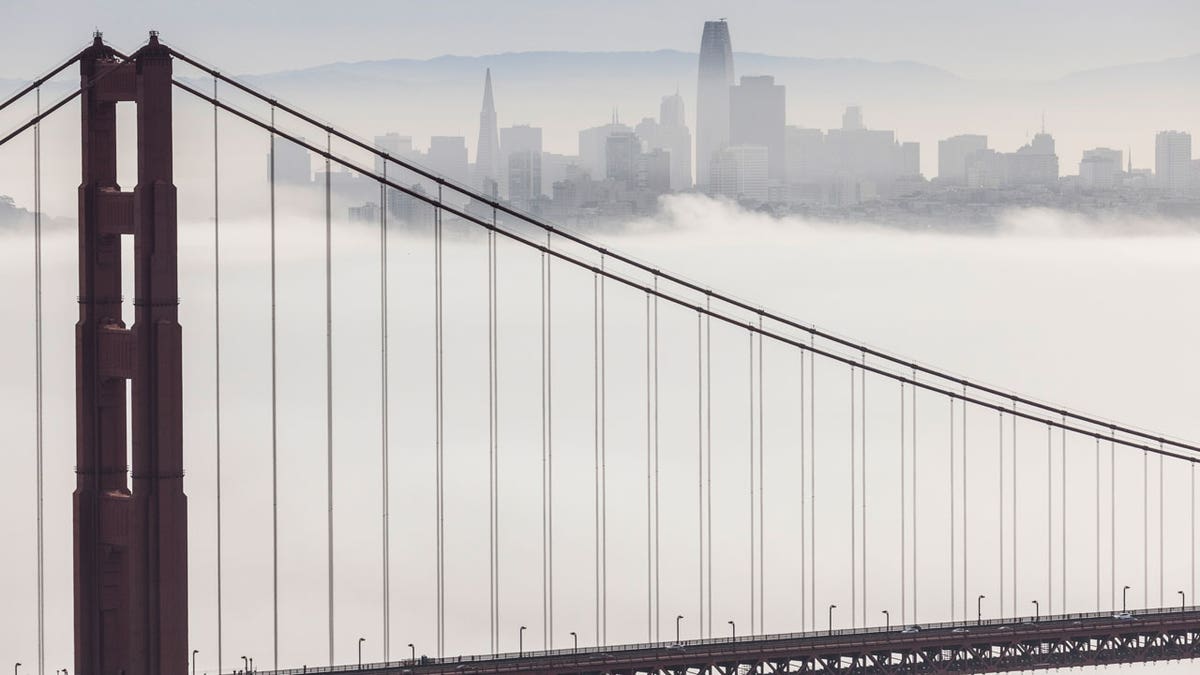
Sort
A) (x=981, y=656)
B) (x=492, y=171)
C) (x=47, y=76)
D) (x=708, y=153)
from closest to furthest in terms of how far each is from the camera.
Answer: (x=47, y=76) < (x=981, y=656) < (x=492, y=171) < (x=708, y=153)

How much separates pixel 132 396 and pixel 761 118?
9595 centimetres

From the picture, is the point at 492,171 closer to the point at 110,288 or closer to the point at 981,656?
the point at 981,656

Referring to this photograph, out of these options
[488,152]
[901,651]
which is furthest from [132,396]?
[488,152]

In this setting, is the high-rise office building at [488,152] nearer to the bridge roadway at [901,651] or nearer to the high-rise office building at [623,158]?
the high-rise office building at [623,158]

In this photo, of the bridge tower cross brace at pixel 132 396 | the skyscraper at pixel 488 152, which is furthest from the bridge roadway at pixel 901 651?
the skyscraper at pixel 488 152

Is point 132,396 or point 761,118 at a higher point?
point 761,118

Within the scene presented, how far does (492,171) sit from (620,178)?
8.23 meters

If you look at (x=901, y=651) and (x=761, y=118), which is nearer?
(x=901, y=651)

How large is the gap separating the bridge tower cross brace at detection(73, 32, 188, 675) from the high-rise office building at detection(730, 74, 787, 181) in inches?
3611

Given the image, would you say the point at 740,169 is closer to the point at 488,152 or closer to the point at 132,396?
the point at 488,152

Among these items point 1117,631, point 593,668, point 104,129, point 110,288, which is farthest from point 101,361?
point 1117,631

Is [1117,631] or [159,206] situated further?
[1117,631]

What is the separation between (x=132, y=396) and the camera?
3678 cm

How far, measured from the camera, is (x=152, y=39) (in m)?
36.7
